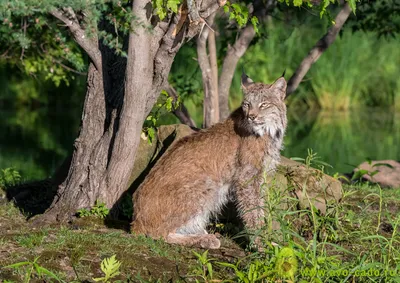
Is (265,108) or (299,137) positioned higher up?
(265,108)

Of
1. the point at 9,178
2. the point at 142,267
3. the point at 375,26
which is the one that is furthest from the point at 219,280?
the point at 375,26

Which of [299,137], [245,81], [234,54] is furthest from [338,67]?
[245,81]

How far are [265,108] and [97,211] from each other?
1793 millimetres

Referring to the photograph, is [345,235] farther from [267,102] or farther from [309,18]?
[309,18]

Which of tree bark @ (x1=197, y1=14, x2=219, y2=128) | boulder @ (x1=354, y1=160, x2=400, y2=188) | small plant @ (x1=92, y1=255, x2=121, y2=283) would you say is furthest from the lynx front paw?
boulder @ (x1=354, y1=160, x2=400, y2=188)

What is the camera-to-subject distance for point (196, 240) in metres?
6.78

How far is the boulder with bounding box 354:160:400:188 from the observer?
1033 cm

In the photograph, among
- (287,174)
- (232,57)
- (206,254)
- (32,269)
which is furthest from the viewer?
(232,57)

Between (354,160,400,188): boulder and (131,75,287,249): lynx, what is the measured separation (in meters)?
3.15

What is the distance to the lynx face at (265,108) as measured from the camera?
7.25 metres

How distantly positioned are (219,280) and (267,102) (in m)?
2.33

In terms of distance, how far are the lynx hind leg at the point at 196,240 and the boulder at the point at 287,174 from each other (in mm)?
940

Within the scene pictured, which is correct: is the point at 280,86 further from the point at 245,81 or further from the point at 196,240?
the point at 196,240

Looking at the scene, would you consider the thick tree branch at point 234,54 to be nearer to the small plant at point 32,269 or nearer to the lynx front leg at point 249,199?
the lynx front leg at point 249,199
